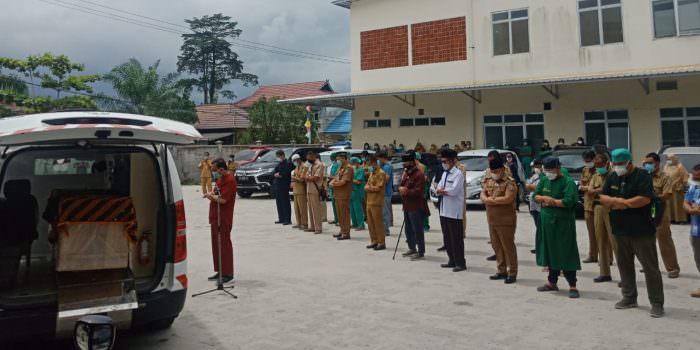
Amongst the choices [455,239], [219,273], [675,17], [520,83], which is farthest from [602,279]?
[675,17]

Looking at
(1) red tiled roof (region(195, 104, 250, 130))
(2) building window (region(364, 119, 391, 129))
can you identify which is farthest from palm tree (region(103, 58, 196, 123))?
(2) building window (region(364, 119, 391, 129))

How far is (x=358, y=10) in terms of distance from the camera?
81.0ft

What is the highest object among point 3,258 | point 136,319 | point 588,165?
point 588,165

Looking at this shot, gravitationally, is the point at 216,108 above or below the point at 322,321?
above

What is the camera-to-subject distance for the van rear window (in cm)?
537

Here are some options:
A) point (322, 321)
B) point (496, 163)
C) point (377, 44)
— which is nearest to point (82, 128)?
point (322, 321)

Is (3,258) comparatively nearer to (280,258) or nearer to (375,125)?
(280,258)

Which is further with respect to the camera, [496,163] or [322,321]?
[496,163]

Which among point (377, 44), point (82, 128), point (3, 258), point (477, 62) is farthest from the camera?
point (377, 44)

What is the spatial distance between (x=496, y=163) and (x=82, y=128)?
4847 millimetres

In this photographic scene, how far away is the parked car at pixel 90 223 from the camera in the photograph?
404 cm

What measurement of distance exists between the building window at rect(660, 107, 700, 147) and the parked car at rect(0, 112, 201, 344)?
721 inches

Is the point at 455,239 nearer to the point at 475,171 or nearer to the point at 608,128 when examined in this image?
the point at 475,171

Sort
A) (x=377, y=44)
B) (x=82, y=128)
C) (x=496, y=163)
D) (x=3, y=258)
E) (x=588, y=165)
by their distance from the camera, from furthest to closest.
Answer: (x=377, y=44) → (x=588, y=165) → (x=496, y=163) → (x=3, y=258) → (x=82, y=128)
